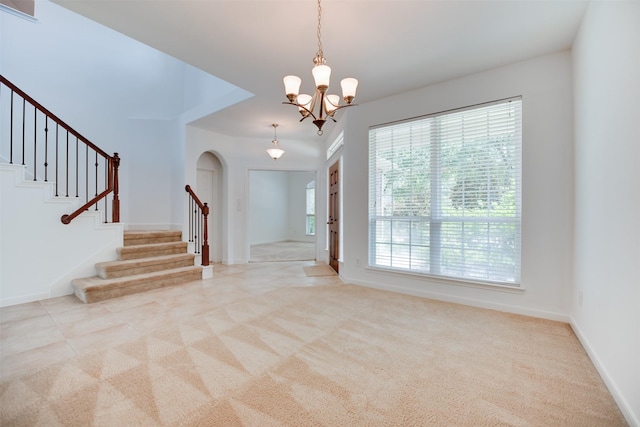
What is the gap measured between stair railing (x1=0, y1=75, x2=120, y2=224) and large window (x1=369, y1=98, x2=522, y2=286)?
3854 mm

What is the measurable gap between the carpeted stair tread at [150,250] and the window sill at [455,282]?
3144 millimetres

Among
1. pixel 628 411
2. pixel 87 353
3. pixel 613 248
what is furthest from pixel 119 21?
pixel 628 411

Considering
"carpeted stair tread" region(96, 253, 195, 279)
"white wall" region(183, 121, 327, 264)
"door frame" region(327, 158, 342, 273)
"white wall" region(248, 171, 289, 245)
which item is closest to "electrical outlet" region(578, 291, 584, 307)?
"door frame" region(327, 158, 342, 273)

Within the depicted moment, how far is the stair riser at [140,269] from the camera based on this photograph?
3.53 meters

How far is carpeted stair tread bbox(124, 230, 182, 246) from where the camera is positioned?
4176 millimetres

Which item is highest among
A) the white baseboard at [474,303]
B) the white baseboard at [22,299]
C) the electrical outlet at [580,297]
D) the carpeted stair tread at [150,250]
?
the carpeted stair tread at [150,250]

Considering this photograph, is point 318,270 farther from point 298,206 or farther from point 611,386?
point 298,206

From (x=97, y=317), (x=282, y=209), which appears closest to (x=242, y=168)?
(x=97, y=317)

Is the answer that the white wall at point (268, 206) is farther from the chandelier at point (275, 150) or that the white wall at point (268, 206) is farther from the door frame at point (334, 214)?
the door frame at point (334, 214)

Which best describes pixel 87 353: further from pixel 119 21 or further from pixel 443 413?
pixel 119 21

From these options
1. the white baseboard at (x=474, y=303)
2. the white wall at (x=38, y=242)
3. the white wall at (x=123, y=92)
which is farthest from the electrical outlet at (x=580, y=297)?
the white wall at (x=38, y=242)

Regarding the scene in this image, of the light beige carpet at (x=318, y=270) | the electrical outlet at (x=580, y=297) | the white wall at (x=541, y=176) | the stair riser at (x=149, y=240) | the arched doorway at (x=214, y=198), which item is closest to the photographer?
the electrical outlet at (x=580, y=297)

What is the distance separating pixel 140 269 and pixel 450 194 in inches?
170

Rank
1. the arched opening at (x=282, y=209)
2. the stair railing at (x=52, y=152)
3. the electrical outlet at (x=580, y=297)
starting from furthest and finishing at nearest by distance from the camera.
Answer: the arched opening at (x=282, y=209) → the stair railing at (x=52, y=152) → the electrical outlet at (x=580, y=297)
